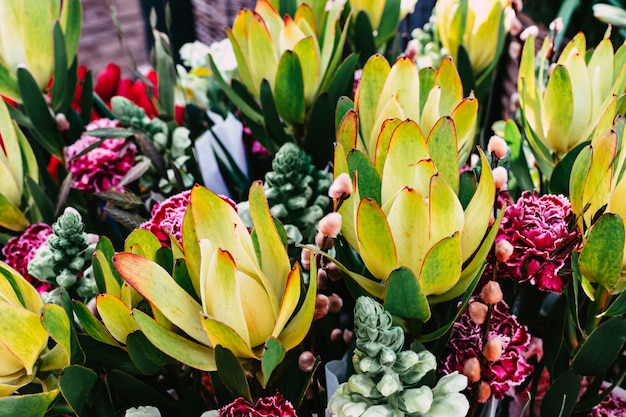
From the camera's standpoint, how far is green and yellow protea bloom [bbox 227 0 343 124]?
1.98ft

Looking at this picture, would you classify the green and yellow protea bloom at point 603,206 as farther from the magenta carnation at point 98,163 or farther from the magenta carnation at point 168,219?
the magenta carnation at point 98,163

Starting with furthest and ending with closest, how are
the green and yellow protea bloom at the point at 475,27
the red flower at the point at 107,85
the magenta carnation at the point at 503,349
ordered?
the red flower at the point at 107,85
the green and yellow protea bloom at the point at 475,27
the magenta carnation at the point at 503,349

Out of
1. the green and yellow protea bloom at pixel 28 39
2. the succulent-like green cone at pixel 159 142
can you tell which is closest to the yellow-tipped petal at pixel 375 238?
the succulent-like green cone at pixel 159 142

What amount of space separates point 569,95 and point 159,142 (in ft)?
1.44

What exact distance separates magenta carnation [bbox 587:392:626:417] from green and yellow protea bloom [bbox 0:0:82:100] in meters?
0.63

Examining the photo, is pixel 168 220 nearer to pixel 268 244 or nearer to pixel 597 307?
pixel 268 244

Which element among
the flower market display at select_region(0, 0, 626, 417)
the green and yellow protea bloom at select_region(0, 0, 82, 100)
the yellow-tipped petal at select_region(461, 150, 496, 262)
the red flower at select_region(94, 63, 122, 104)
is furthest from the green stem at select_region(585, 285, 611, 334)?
the red flower at select_region(94, 63, 122, 104)

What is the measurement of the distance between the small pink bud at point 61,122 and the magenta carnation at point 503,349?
48cm

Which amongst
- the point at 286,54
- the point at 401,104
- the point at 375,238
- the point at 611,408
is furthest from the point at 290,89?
the point at 611,408

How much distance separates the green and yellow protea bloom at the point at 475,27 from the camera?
0.69 meters

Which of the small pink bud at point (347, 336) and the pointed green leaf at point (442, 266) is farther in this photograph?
the small pink bud at point (347, 336)

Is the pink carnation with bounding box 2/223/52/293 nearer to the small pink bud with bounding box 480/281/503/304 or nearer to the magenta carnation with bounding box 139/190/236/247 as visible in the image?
the magenta carnation with bounding box 139/190/236/247

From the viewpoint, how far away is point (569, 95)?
53 centimetres

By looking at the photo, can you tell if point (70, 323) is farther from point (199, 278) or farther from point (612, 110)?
point (612, 110)
